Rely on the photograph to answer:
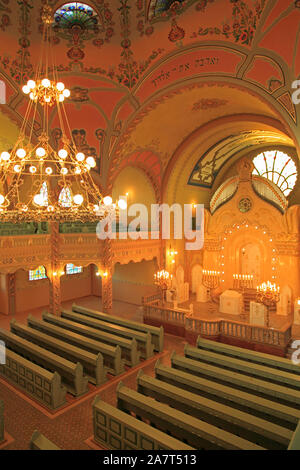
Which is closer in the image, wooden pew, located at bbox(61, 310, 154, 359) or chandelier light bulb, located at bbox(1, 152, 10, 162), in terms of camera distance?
chandelier light bulb, located at bbox(1, 152, 10, 162)

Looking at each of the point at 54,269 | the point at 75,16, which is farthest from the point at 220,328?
the point at 75,16

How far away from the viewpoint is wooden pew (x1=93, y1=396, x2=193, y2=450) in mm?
5461

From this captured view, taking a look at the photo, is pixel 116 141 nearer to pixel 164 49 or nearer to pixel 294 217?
pixel 164 49

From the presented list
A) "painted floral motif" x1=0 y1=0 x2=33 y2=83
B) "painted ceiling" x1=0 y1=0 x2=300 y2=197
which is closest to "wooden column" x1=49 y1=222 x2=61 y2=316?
"painted ceiling" x1=0 y1=0 x2=300 y2=197

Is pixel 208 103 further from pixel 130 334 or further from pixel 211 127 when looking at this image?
pixel 130 334

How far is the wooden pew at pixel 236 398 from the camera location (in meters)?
6.16

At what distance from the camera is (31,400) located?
8.50 m

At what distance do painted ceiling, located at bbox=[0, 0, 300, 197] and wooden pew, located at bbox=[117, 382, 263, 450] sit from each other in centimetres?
806

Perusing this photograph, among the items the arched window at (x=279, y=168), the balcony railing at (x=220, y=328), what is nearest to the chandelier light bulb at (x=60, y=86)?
the balcony railing at (x=220, y=328)

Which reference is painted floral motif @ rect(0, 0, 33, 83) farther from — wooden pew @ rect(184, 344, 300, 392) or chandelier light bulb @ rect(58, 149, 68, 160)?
wooden pew @ rect(184, 344, 300, 392)

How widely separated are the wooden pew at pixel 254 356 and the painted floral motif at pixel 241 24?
9.93 m

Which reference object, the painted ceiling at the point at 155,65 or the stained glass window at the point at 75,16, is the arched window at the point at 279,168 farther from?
the stained glass window at the point at 75,16
